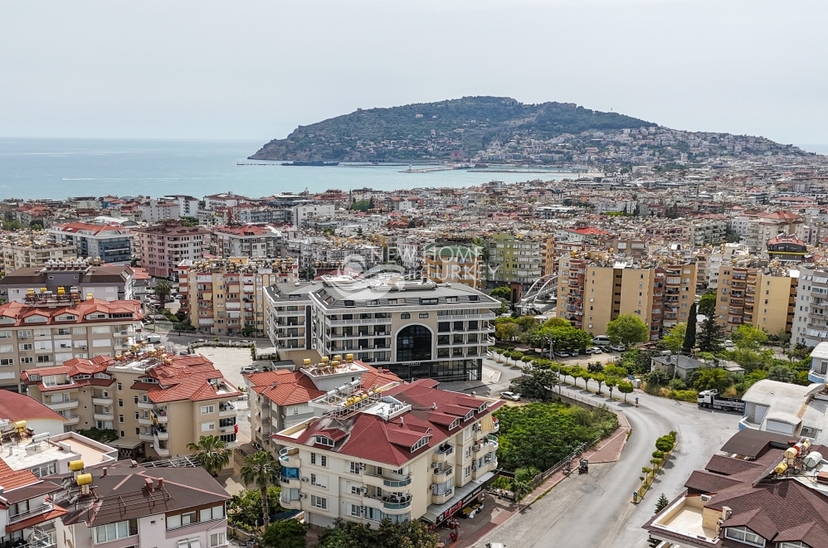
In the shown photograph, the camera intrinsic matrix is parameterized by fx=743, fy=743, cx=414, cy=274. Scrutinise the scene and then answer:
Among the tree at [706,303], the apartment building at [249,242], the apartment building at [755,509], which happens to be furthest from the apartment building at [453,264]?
the apartment building at [755,509]

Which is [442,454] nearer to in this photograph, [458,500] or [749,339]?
[458,500]

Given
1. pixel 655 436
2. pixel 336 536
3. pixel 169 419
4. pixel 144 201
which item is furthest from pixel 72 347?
pixel 144 201

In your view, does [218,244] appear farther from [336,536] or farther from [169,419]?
[336,536]

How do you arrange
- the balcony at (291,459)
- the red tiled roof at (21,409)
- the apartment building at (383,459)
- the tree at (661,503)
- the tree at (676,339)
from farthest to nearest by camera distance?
the tree at (676,339) < the red tiled roof at (21,409) < the tree at (661,503) < the balcony at (291,459) < the apartment building at (383,459)

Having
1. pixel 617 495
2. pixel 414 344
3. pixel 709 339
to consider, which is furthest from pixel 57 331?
pixel 709 339

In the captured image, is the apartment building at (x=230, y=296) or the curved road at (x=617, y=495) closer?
the curved road at (x=617, y=495)

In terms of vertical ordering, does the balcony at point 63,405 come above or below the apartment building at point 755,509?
below

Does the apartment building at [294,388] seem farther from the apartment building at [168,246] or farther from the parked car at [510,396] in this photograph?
the apartment building at [168,246]
